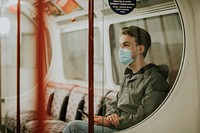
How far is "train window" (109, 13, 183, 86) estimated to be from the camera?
2877 mm

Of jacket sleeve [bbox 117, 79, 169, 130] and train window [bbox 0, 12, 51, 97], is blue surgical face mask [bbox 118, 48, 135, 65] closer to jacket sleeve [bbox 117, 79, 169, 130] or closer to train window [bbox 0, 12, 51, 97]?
jacket sleeve [bbox 117, 79, 169, 130]

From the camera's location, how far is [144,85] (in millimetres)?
2887

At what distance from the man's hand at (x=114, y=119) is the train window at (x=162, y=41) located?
0.32 metres

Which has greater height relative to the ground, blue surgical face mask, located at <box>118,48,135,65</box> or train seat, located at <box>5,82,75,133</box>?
blue surgical face mask, located at <box>118,48,135,65</box>

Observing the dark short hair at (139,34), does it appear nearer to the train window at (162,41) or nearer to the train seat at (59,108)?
the train window at (162,41)

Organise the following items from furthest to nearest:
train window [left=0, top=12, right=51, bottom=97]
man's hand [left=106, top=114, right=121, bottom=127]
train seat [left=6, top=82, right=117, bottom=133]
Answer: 1. train seat [left=6, top=82, right=117, bottom=133]
2. train window [left=0, top=12, right=51, bottom=97]
3. man's hand [left=106, top=114, right=121, bottom=127]

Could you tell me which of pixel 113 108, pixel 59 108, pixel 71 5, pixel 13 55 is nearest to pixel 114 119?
pixel 113 108

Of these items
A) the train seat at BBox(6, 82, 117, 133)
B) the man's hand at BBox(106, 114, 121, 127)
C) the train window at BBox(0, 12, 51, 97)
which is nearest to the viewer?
the man's hand at BBox(106, 114, 121, 127)

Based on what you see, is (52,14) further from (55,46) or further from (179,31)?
(179,31)

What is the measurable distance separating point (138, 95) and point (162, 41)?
563mm

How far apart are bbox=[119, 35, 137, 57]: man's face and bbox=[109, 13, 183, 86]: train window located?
5cm

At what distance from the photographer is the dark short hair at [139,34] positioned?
2.87 m

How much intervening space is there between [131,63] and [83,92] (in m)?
0.94

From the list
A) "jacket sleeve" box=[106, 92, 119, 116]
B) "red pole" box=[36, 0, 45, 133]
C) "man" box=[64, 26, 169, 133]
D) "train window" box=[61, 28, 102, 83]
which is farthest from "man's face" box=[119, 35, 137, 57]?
"red pole" box=[36, 0, 45, 133]
